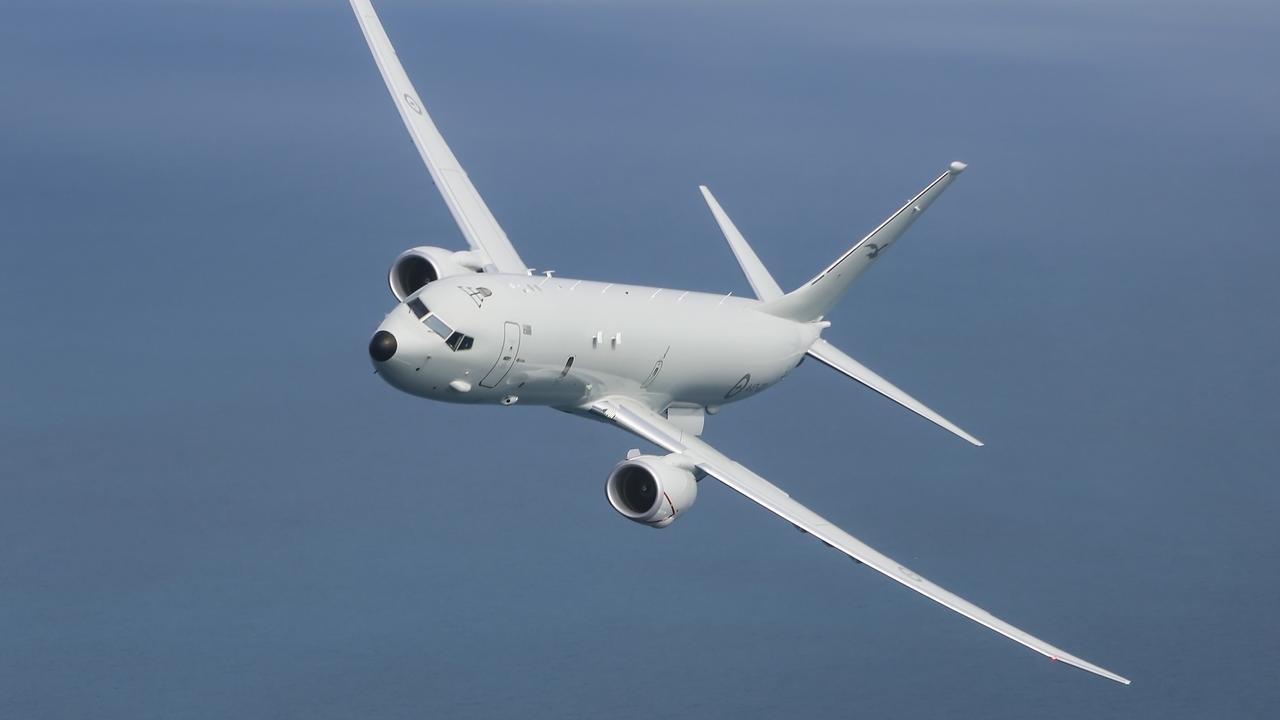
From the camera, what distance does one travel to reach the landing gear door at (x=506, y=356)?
5106 cm

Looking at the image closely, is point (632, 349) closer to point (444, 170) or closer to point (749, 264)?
point (749, 264)

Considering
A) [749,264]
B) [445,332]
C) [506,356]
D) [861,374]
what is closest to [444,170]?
[749,264]

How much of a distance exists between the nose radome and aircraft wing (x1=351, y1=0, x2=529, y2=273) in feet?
46.2

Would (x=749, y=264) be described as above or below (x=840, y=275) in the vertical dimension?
above

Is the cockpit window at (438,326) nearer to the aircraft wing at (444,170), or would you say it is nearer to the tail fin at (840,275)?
the aircraft wing at (444,170)

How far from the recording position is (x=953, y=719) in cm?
15012

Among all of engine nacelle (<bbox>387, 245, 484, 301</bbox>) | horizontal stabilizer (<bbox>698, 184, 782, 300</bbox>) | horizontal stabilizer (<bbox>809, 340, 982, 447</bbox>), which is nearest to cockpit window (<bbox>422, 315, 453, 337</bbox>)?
engine nacelle (<bbox>387, 245, 484, 301</bbox>)

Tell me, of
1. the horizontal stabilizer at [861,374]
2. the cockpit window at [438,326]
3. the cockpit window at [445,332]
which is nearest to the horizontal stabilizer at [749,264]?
the horizontal stabilizer at [861,374]

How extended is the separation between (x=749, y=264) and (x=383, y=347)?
→ 81.4ft

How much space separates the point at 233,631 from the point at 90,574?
23.0 metres

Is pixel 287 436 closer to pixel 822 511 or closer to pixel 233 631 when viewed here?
pixel 233 631

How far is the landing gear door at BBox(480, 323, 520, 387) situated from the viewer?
168 feet

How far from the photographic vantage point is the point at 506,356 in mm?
51250

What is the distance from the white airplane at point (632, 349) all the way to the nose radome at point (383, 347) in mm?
60
